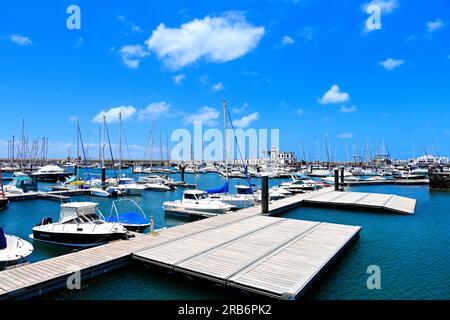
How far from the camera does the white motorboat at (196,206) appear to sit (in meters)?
31.6

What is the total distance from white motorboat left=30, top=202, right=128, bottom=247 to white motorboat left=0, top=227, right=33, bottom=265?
9.78 feet

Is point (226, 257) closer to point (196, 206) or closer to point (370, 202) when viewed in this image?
point (196, 206)

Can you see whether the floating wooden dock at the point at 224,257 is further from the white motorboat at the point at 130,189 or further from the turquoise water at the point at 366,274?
the white motorboat at the point at 130,189

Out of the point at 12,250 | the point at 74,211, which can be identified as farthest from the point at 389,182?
the point at 12,250

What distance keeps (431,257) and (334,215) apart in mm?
15444

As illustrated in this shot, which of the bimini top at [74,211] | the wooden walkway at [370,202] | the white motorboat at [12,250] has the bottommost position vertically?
the wooden walkway at [370,202]

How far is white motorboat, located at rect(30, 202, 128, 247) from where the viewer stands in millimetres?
19953

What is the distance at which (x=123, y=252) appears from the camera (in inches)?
661

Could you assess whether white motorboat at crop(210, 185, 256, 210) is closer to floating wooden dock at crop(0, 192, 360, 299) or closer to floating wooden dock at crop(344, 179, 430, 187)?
floating wooden dock at crop(0, 192, 360, 299)

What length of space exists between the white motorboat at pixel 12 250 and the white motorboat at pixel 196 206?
1657 centimetres

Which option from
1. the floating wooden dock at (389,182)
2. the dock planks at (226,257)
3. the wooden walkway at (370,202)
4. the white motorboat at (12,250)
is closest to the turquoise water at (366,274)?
the dock planks at (226,257)
